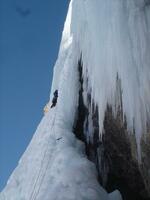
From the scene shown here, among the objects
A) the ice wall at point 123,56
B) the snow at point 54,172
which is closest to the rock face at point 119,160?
the snow at point 54,172

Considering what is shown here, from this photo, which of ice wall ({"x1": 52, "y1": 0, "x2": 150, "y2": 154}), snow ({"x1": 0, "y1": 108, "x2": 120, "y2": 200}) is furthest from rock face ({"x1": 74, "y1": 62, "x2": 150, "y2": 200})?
ice wall ({"x1": 52, "y1": 0, "x2": 150, "y2": 154})

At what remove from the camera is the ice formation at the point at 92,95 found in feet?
18.8

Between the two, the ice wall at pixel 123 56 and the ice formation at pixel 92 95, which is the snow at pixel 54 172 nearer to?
the ice formation at pixel 92 95

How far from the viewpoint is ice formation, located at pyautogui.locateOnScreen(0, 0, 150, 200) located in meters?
5.72

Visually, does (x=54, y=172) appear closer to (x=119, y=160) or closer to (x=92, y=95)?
(x=119, y=160)

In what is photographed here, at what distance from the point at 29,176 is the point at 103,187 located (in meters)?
1.61

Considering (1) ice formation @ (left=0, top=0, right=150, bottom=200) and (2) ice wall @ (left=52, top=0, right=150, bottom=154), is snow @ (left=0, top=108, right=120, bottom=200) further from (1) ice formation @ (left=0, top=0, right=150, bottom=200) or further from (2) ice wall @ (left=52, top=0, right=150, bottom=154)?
(2) ice wall @ (left=52, top=0, right=150, bottom=154)

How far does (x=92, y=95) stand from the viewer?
7254 millimetres

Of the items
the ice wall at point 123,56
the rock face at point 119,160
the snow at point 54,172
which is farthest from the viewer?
the rock face at point 119,160

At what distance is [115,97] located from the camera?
6.47 metres

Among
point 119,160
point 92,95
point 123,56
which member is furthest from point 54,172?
point 123,56

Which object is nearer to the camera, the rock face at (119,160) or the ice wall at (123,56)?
the ice wall at (123,56)

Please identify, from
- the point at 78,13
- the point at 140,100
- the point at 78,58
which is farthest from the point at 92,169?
the point at 78,13

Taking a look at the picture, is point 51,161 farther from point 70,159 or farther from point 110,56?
point 110,56
